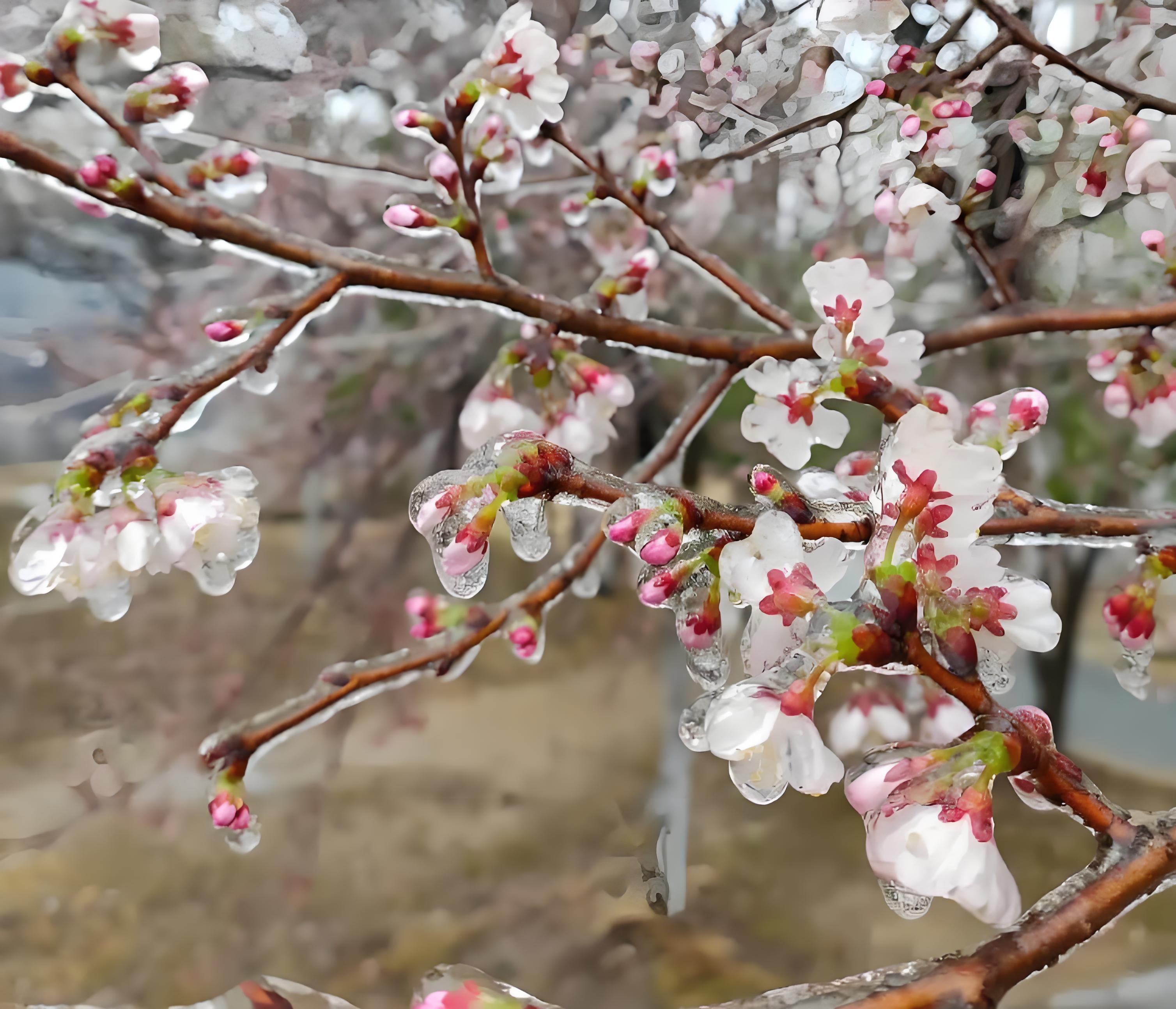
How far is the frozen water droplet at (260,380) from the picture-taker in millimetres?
340

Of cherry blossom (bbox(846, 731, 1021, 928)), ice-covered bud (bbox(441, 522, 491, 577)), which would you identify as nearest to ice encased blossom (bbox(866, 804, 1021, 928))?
cherry blossom (bbox(846, 731, 1021, 928))

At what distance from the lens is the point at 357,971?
524mm

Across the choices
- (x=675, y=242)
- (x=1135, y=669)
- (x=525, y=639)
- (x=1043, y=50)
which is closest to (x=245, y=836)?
(x=525, y=639)

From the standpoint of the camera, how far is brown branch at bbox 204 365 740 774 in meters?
0.35

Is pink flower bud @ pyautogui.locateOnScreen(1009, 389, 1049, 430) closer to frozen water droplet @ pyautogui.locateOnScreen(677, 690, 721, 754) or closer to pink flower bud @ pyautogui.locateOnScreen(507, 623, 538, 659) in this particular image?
frozen water droplet @ pyautogui.locateOnScreen(677, 690, 721, 754)

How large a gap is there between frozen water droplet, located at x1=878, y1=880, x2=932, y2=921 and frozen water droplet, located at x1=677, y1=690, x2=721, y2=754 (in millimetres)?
49

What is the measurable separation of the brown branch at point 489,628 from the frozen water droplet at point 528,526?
8 cm

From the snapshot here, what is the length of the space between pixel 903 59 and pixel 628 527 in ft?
1.51

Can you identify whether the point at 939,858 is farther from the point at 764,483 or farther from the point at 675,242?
the point at 675,242

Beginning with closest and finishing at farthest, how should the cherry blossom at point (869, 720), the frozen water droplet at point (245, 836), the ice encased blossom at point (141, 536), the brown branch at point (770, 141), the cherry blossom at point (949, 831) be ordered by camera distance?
the cherry blossom at point (949, 831), the ice encased blossom at point (141, 536), the frozen water droplet at point (245, 836), the brown branch at point (770, 141), the cherry blossom at point (869, 720)

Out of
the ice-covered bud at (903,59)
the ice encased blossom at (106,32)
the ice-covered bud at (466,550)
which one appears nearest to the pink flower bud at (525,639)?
the ice-covered bud at (466,550)

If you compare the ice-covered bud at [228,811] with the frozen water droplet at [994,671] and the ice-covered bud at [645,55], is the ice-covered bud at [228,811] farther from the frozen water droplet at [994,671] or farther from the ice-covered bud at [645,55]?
the ice-covered bud at [645,55]

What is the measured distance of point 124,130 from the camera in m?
0.31

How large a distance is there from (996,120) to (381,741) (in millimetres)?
638
